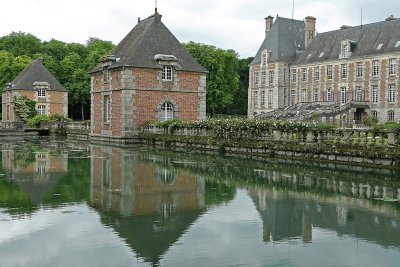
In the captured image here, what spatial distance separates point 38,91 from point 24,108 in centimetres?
259

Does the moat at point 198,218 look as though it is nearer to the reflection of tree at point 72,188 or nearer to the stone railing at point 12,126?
the reflection of tree at point 72,188

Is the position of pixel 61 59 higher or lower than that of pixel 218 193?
higher

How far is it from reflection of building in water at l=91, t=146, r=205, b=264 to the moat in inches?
0.7

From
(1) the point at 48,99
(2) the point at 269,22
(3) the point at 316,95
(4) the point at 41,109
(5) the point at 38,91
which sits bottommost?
(4) the point at 41,109

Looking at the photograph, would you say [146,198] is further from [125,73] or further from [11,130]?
[11,130]

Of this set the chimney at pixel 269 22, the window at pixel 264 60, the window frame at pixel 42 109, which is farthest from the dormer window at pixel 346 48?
the window frame at pixel 42 109

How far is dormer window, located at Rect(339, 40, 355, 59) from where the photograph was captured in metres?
43.4

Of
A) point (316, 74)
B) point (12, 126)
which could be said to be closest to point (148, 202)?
point (12, 126)

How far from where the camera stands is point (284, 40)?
5050 centimetres

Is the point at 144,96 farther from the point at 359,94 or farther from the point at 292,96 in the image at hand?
the point at 292,96

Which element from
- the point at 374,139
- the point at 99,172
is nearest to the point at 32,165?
the point at 99,172

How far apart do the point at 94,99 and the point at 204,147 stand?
10.7m

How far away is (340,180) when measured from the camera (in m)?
11.4

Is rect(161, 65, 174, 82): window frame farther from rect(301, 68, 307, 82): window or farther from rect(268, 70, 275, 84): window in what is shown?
rect(268, 70, 275, 84): window
